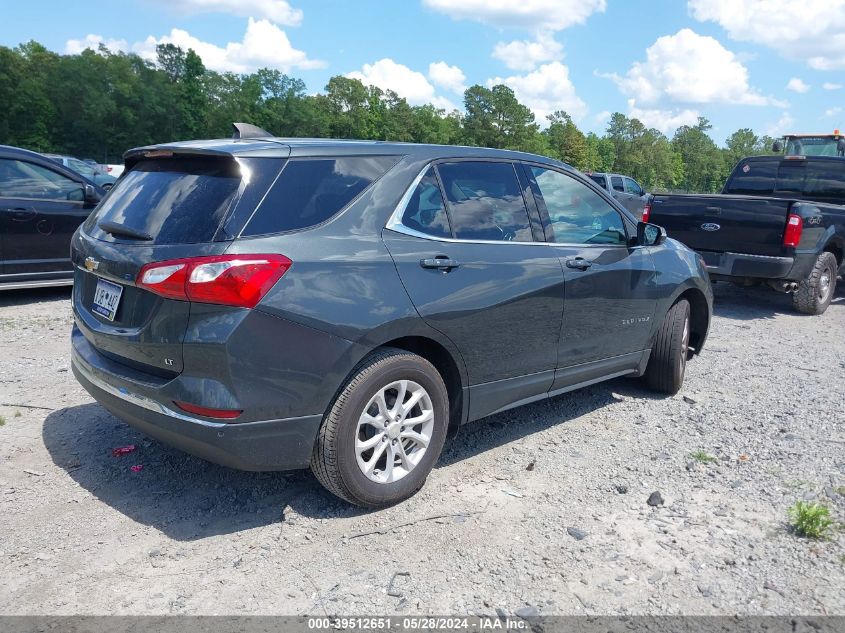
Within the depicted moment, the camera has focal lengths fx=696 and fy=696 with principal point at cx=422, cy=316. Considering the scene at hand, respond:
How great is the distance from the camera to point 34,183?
7.93 meters

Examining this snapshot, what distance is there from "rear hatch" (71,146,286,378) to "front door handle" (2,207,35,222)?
16.0 ft

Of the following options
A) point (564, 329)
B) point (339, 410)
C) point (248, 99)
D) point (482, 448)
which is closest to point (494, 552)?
point (339, 410)

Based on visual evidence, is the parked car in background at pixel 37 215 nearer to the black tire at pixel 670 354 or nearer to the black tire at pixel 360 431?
the black tire at pixel 360 431

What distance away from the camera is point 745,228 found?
838 cm

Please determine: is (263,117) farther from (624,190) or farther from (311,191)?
(311,191)

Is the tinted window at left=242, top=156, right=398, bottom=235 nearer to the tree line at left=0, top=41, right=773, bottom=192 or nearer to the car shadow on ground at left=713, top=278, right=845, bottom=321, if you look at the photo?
the car shadow on ground at left=713, top=278, right=845, bottom=321

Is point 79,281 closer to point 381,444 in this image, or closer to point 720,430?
point 381,444

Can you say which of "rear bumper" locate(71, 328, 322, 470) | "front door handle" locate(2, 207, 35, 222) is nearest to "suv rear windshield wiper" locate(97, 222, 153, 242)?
"rear bumper" locate(71, 328, 322, 470)

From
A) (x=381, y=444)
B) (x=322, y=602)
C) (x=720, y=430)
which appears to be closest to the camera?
(x=322, y=602)

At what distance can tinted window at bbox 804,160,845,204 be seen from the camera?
33.4 ft

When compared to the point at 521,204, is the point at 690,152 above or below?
above

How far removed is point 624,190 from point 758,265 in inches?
722

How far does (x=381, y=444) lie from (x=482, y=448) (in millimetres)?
1110

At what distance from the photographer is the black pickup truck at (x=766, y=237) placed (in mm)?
8234
